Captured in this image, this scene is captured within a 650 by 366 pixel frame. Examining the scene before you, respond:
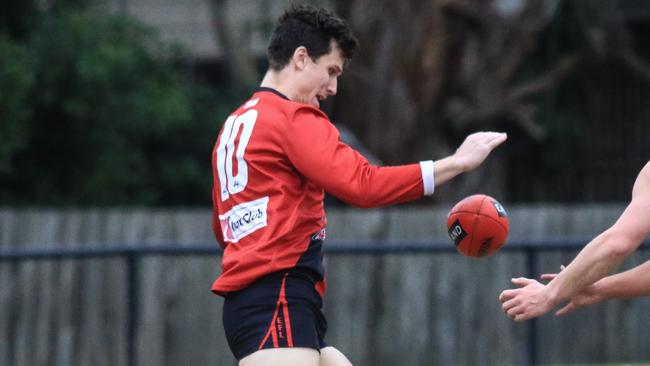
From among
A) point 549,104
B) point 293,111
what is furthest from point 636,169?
point 293,111

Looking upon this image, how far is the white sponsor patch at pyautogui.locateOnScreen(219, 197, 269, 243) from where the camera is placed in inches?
206

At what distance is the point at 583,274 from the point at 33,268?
658 centimetres

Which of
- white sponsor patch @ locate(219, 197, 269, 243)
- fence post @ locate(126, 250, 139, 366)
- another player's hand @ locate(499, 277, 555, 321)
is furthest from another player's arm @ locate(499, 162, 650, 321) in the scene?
fence post @ locate(126, 250, 139, 366)

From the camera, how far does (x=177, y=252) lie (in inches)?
385

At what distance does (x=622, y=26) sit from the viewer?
19469 mm

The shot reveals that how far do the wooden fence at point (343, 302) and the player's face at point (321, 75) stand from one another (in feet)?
15.0

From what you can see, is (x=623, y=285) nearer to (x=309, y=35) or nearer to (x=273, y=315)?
(x=273, y=315)

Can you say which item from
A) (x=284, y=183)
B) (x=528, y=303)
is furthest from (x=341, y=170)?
(x=528, y=303)

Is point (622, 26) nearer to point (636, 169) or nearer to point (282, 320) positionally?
point (636, 169)

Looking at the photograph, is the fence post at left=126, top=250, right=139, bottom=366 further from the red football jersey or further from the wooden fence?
the red football jersey

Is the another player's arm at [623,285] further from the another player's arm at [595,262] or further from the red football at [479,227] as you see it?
the red football at [479,227]

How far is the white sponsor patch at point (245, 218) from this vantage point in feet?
17.2

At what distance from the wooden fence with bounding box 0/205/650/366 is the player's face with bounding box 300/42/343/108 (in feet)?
15.0

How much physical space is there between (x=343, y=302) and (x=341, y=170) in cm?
689
